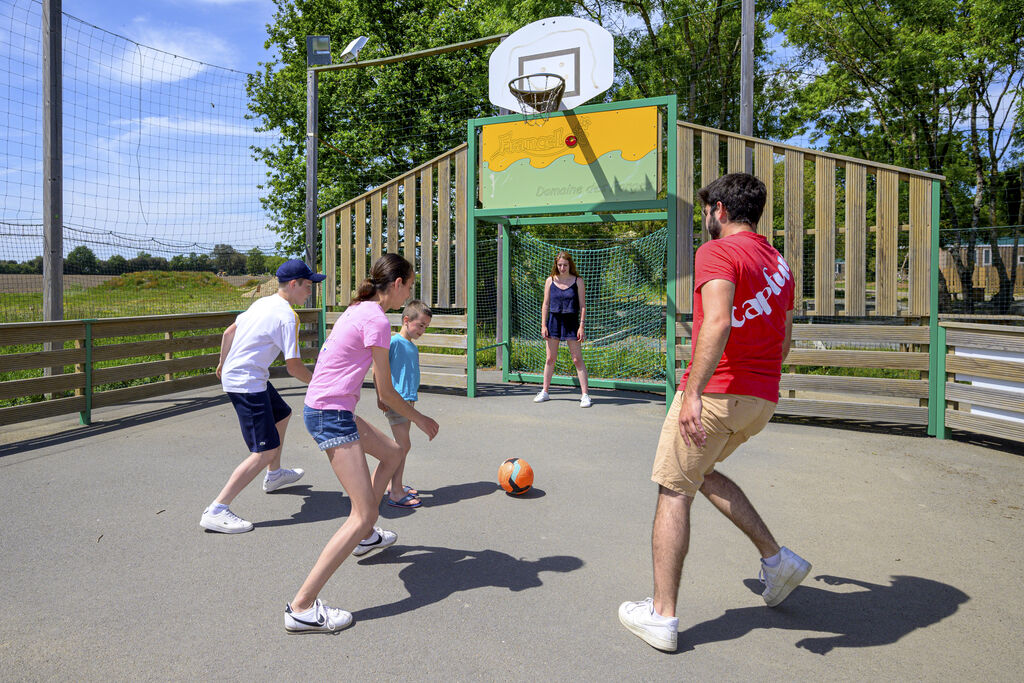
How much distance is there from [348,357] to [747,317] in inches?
72.8

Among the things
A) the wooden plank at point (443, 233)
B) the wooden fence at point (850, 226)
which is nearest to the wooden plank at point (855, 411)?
the wooden fence at point (850, 226)

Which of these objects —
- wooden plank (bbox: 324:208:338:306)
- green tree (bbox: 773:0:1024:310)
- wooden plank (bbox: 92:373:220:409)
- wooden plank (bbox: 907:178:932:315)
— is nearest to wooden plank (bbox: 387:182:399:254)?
wooden plank (bbox: 324:208:338:306)

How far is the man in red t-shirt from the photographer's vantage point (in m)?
2.92

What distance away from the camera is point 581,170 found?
8852 mm

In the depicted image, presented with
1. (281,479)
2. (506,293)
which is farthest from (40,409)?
(506,293)

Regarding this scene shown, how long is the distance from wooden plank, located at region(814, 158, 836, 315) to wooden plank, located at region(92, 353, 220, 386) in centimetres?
759

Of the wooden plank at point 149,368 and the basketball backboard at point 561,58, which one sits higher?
the basketball backboard at point 561,58

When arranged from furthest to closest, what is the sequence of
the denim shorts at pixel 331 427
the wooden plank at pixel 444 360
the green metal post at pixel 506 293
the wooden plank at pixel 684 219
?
1. the green metal post at pixel 506 293
2. the wooden plank at pixel 444 360
3. the wooden plank at pixel 684 219
4. the denim shorts at pixel 331 427

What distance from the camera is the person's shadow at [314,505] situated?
4.66 m

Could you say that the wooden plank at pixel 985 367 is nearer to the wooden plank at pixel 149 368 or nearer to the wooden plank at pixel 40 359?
the wooden plank at pixel 149 368

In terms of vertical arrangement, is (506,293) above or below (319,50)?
below

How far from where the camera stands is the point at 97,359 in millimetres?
7629

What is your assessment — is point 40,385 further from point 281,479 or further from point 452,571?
point 452,571

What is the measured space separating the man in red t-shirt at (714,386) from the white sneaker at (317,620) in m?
1.27
